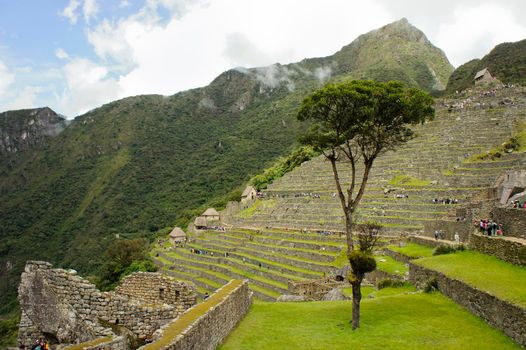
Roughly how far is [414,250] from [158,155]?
407 ft

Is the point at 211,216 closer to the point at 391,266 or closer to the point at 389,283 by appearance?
the point at 391,266

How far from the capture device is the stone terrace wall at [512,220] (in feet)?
46.7

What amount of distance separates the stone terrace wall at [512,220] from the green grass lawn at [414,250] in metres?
3.58

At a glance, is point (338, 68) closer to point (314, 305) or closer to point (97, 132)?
point (97, 132)

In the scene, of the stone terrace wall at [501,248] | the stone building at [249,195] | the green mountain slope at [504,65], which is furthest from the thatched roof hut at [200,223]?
the green mountain slope at [504,65]

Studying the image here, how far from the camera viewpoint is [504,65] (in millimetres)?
69938

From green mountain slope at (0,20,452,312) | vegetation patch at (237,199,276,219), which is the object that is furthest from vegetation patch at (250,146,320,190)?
green mountain slope at (0,20,452,312)

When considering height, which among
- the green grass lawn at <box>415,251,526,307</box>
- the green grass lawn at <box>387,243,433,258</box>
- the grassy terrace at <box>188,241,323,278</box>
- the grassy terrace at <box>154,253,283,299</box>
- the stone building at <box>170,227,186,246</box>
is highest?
the green grass lawn at <box>415,251,526,307</box>

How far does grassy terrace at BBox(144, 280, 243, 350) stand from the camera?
564 centimetres

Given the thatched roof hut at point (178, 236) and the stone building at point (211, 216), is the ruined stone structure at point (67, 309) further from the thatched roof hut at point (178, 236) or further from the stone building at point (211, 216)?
the stone building at point (211, 216)

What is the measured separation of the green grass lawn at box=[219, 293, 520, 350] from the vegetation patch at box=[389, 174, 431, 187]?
23.9 metres

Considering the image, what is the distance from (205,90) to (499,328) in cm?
19538

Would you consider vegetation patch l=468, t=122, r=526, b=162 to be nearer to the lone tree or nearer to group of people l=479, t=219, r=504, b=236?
group of people l=479, t=219, r=504, b=236

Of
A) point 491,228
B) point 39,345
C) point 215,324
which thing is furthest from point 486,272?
point 39,345
